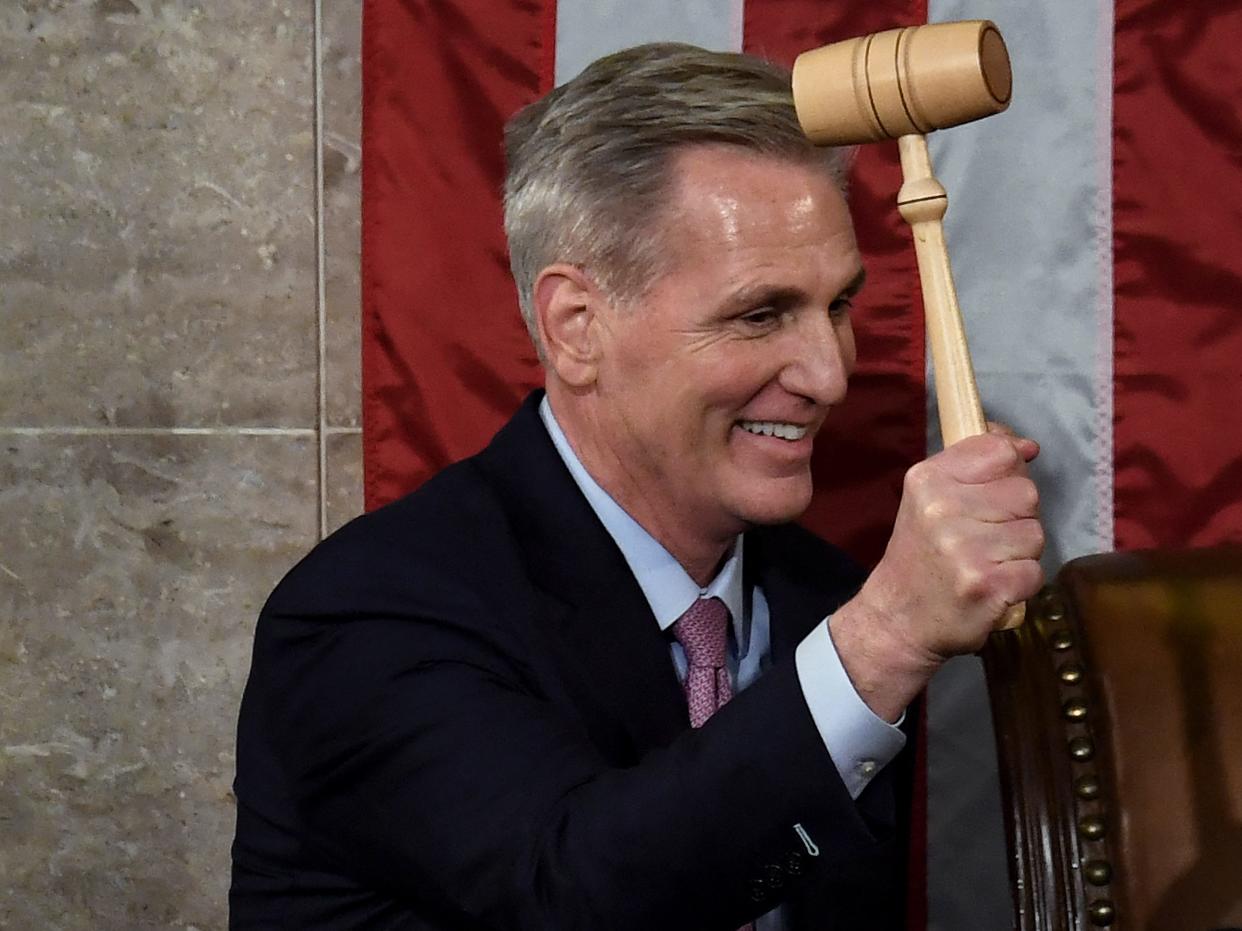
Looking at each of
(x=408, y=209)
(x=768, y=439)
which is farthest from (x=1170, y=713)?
(x=408, y=209)

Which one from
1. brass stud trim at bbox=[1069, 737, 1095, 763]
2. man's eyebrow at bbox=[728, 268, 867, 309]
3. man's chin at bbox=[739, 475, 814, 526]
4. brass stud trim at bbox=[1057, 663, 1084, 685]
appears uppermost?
man's eyebrow at bbox=[728, 268, 867, 309]

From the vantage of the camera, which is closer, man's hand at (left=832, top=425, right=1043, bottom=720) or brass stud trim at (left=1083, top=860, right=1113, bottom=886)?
man's hand at (left=832, top=425, right=1043, bottom=720)

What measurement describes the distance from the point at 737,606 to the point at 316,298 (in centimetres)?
75

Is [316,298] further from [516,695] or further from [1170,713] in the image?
[1170,713]

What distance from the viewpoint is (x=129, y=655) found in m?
2.04

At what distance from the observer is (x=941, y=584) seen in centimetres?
103

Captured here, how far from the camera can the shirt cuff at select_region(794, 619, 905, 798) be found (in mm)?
1087

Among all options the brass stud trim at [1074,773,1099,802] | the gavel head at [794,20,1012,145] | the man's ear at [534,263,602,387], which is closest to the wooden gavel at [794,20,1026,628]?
the gavel head at [794,20,1012,145]

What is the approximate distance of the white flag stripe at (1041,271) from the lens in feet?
6.12

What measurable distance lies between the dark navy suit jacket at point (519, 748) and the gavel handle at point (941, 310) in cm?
21

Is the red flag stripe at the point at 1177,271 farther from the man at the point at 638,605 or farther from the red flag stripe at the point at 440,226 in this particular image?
the red flag stripe at the point at 440,226

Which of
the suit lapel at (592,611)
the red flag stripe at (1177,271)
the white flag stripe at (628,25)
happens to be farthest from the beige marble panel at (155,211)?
the red flag stripe at (1177,271)

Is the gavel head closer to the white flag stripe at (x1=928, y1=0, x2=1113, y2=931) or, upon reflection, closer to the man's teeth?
the man's teeth

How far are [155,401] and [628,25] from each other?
0.77 m
